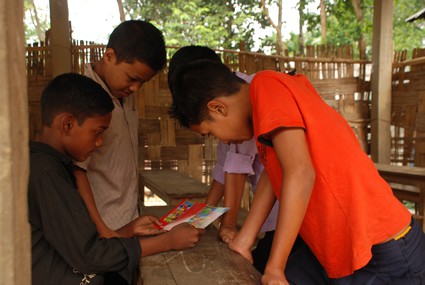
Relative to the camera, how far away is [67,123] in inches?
62.7

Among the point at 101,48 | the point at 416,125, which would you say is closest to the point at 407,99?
the point at 416,125

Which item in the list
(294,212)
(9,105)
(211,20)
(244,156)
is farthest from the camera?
(211,20)

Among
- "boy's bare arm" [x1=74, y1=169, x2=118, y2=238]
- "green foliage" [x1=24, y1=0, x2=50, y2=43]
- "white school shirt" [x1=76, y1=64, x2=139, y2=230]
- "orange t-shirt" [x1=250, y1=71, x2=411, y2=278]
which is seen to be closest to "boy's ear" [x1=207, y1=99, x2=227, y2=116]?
"orange t-shirt" [x1=250, y1=71, x2=411, y2=278]

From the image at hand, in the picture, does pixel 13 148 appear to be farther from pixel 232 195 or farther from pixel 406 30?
pixel 406 30

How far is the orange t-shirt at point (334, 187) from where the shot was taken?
3.90ft

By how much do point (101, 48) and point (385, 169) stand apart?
2.52m

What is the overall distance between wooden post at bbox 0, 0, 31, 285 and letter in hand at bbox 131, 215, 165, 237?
1178mm

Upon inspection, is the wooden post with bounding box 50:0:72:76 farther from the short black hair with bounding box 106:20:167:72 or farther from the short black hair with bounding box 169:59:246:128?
the short black hair with bounding box 169:59:246:128

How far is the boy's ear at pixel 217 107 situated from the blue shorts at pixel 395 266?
1.96 ft

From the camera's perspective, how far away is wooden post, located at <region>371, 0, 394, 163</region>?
4043mm

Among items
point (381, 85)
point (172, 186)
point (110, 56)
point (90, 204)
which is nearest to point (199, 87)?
point (90, 204)

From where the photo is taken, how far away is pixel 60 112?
63.3 inches

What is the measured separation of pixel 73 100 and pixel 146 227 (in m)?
0.59

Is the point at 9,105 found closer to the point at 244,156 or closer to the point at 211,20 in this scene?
the point at 244,156
